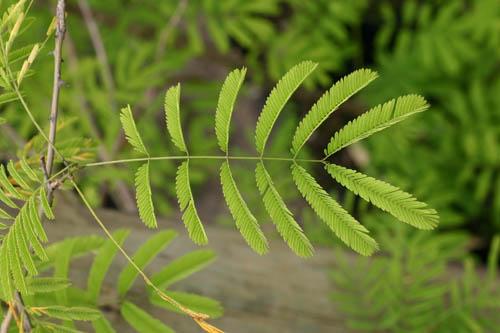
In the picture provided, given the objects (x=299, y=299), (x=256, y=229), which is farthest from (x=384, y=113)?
(x=299, y=299)

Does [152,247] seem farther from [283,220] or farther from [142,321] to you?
[283,220]

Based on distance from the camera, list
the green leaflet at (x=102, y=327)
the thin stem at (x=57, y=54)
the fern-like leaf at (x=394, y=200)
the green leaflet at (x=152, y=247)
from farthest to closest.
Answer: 1. the green leaflet at (x=152, y=247)
2. the green leaflet at (x=102, y=327)
3. the thin stem at (x=57, y=54)
4. the fern-like leaf at (x=394, y=200)

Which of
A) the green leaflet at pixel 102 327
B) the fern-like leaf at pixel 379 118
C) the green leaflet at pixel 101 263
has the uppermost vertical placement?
the fern-like leaf at pixel 379 118

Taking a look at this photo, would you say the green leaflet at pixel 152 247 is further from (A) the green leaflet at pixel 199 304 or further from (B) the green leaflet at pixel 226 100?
(B) the green leaflet at pixel 226 100

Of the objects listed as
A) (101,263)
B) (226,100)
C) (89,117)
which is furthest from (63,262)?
(89,117)

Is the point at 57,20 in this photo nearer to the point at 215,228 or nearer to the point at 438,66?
the point at 215,228

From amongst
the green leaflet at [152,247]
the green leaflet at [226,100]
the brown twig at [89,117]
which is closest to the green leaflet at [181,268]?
the green leaflet at [152,247]
